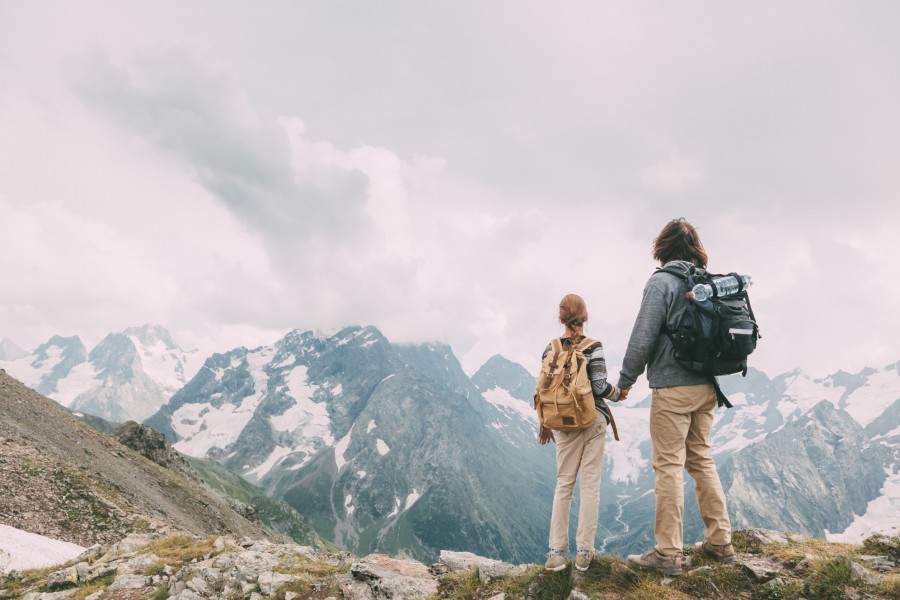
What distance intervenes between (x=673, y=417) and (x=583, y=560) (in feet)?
9.75

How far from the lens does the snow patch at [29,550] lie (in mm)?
17109

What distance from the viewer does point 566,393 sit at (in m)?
7.69

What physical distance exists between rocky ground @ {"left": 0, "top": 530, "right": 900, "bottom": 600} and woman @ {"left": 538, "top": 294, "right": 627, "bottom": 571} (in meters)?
0.65

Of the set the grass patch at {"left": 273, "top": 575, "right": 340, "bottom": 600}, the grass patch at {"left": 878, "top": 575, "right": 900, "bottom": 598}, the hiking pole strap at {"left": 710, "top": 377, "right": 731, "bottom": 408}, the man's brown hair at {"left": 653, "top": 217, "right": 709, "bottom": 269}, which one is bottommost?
the grass patch at {"left": 273, "top": 575, "right": 340, "bottom": 600}

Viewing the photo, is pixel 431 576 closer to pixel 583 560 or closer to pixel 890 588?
pixel 583 560

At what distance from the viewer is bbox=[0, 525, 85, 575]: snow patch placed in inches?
674

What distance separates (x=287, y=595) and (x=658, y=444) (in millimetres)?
8448

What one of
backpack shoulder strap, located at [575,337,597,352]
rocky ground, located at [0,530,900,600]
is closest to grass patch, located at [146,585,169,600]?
rocky ground, located at [0,530,900,600]

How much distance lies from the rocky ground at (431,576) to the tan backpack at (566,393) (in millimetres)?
2570

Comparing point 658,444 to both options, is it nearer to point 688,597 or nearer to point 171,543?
point 688,597

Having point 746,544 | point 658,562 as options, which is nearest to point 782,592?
point 658,562

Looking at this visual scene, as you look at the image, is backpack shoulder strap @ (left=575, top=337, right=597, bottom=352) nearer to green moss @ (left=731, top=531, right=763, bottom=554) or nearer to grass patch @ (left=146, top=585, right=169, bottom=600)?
green moss @ (left=731, top=531, right=763, bottom=554)

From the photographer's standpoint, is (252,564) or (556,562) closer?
(556,562)

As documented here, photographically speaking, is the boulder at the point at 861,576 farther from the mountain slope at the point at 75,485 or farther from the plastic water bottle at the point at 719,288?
the mountain slope at the point at 75,485
